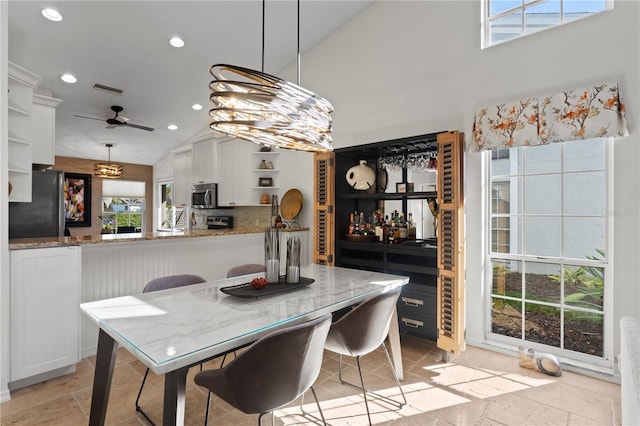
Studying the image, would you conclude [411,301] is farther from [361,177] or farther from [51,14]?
[51,14]

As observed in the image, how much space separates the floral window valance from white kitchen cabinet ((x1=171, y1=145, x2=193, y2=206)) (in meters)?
5.03

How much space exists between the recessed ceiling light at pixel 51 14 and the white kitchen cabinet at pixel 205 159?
8.13 feet

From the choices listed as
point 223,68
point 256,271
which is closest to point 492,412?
point 256,271

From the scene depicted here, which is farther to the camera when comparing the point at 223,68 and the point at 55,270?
the point at 55,270

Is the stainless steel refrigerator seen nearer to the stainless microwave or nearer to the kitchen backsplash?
the stainless microwave

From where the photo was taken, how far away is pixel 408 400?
7.21 feet

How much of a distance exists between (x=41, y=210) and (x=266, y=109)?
3058 millimetres

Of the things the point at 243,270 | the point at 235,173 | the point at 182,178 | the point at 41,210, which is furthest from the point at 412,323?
the point at 182,178

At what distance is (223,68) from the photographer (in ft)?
5.06

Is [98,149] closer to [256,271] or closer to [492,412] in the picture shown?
[256,271]

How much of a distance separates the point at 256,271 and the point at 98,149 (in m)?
5.52

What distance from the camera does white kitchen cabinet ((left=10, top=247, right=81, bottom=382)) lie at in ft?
7.27

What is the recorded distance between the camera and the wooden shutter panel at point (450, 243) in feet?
8.91

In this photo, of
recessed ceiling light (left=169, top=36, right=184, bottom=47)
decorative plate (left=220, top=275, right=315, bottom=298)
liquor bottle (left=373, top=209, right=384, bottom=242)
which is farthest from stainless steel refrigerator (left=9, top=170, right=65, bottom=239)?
liquor bottle (left=373, top=209, right=384, bottom=242)
